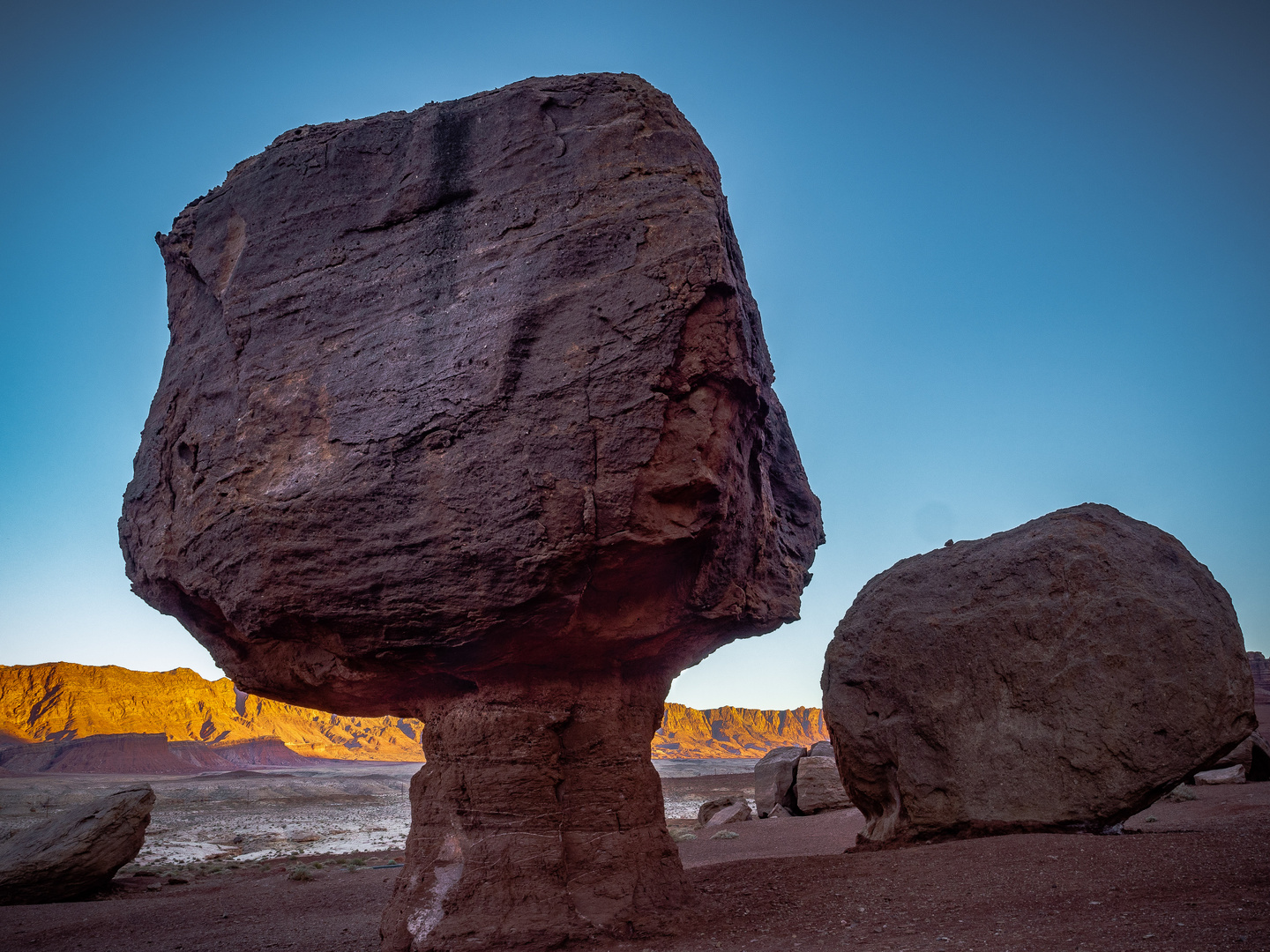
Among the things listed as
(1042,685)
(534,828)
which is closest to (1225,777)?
(1042,685)

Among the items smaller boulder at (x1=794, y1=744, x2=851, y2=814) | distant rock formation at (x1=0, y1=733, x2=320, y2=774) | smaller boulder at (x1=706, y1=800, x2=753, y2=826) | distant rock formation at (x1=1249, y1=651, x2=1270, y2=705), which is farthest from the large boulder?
distant rock formation at (x1=0, y1=733, x2=320, y2=774)

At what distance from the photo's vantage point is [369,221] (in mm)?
6211

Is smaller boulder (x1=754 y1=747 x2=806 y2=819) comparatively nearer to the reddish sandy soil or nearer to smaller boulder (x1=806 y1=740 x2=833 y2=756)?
smaller boulder (x1=806 y1=740 x2=833 y2=756)

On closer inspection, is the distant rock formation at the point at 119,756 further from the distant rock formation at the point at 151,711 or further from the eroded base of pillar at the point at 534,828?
the eroded base of pillar at the point at 534,828

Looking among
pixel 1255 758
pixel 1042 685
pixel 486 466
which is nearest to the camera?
pixel 486 466

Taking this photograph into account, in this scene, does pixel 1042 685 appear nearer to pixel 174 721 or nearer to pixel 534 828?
pixel 534 828

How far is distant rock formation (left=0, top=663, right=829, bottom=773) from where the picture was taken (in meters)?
69.4

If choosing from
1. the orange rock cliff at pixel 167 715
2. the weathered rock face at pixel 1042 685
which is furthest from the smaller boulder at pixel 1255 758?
the orange rock cliff at pixel 167 715

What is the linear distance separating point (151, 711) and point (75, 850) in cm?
7801

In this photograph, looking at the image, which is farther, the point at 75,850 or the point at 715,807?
the point at 715,807

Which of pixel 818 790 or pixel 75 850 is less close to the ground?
pixel 75 850

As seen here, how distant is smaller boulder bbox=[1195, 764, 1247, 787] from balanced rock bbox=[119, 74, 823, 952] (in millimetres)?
12783

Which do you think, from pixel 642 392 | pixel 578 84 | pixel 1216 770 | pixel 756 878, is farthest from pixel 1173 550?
pixel 1216 770

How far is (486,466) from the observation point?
5.14m
